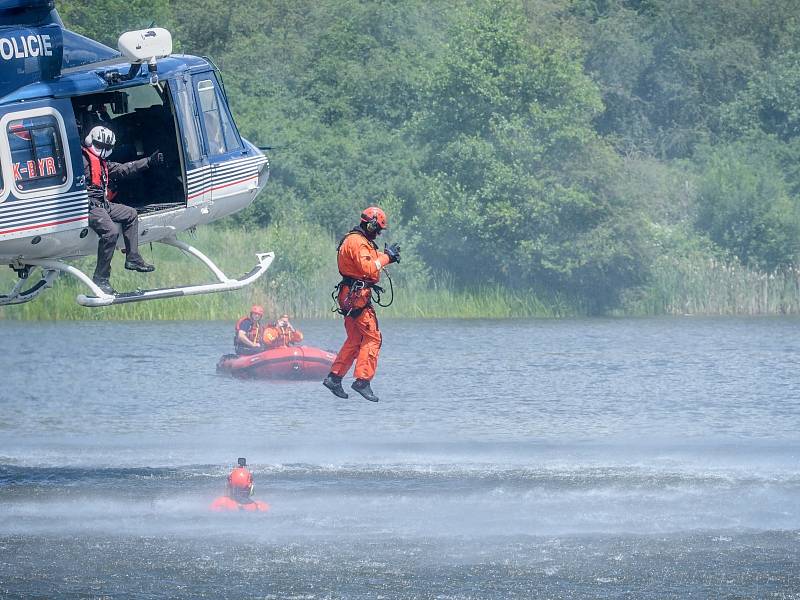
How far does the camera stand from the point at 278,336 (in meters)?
33.8

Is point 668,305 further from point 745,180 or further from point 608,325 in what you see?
point 745,180

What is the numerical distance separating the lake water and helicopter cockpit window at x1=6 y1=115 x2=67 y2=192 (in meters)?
4.61

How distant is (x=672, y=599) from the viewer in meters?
16.1

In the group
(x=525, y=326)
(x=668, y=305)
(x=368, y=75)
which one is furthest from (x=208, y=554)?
(x=368, y=75)

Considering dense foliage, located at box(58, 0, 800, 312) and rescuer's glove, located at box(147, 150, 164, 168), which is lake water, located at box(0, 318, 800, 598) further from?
dense foliage, located at box(58, 0, 800, 312)

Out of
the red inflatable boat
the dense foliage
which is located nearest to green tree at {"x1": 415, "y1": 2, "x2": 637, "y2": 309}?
the dense foliage

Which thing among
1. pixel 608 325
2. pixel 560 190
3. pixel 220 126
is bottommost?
pixel 608 325

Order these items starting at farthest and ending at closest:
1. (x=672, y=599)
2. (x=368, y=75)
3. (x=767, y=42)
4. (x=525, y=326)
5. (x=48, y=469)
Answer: (x=767, y=42) → (x=368, y=75) → (x=525, y=326) → (x=48, y=469) → (x=672, y=599)

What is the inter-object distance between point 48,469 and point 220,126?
789cm

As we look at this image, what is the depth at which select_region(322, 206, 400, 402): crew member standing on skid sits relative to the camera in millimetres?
16531

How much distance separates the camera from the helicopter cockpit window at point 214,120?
17.5 meters

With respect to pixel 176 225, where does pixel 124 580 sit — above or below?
below

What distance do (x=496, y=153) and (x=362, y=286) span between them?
36.2m

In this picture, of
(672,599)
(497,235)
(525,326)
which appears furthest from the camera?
(497,235)
